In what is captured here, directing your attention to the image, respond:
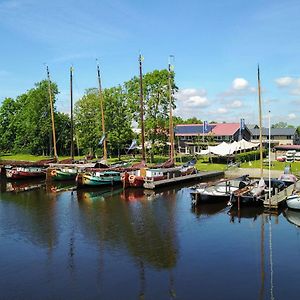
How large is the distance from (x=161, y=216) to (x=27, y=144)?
62.5 meters

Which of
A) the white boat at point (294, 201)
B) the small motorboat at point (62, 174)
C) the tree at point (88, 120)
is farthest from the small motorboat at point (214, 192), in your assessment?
the tree at point (88, 120)

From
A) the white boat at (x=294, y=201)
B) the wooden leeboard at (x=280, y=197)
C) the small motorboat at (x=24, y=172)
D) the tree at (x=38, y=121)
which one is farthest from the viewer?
the tree at (x=38, y=121)

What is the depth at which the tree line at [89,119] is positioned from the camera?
66.4 meters

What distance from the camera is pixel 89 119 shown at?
256 feet

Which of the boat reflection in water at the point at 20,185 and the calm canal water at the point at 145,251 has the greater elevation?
the boat reflection in water at the point at 20,185

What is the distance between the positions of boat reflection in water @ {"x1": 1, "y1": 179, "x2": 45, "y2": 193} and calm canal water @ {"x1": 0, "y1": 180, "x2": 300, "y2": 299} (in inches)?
390

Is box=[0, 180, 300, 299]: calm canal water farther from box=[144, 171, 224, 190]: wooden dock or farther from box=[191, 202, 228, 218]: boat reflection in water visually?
box=[144, 171, 224, 190]: wooden dock

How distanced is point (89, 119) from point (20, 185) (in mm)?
31042

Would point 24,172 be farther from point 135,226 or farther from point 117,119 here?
point 135,226

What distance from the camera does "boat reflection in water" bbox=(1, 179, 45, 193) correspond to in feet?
150

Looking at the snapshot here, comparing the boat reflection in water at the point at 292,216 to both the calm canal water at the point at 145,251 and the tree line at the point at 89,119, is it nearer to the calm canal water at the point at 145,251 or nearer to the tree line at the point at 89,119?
the calm canal water at the point at 145,251

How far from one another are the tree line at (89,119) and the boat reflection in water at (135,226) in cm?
2770

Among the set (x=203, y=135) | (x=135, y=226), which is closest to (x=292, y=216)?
(x=135, y=226)

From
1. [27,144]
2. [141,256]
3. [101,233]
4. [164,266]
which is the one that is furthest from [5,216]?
[27,144]
